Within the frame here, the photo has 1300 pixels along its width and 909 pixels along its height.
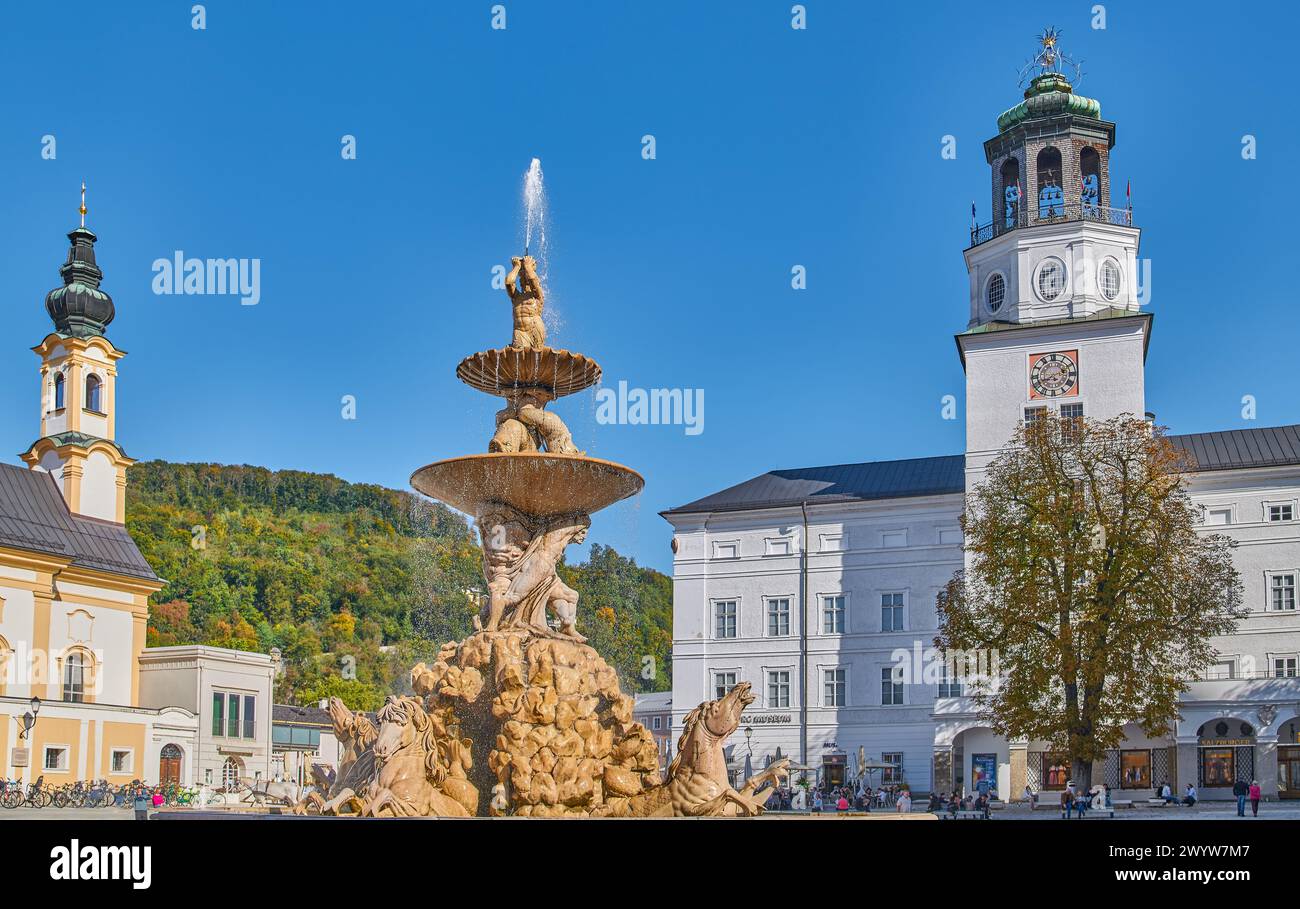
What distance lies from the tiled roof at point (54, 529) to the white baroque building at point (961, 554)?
828 inches

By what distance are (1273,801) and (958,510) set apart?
15363 mm

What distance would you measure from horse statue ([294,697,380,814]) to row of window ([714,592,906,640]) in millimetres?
39874

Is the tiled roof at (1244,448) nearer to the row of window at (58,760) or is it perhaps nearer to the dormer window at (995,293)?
the dormer window at (995,293)

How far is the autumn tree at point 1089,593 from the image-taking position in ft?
118

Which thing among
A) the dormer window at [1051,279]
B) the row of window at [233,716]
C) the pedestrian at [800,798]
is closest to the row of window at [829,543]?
the dormer window at [1051,279]

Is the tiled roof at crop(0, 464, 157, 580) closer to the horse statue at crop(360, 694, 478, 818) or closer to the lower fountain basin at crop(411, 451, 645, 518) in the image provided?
the lower fountain basin at crop(411, 451, 645, 518)

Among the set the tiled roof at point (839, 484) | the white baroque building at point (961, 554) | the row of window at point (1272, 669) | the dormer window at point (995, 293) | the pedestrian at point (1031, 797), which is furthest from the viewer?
the tiled roof at point (839, 484)

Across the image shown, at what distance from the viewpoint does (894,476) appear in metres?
57.9

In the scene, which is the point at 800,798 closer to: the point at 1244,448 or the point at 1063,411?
the point at 1063,411

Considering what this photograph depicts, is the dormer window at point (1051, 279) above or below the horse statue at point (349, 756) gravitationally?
above

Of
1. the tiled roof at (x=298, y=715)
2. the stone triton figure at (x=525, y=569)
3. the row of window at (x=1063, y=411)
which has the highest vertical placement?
the row of window at (x=1063, y=411)
